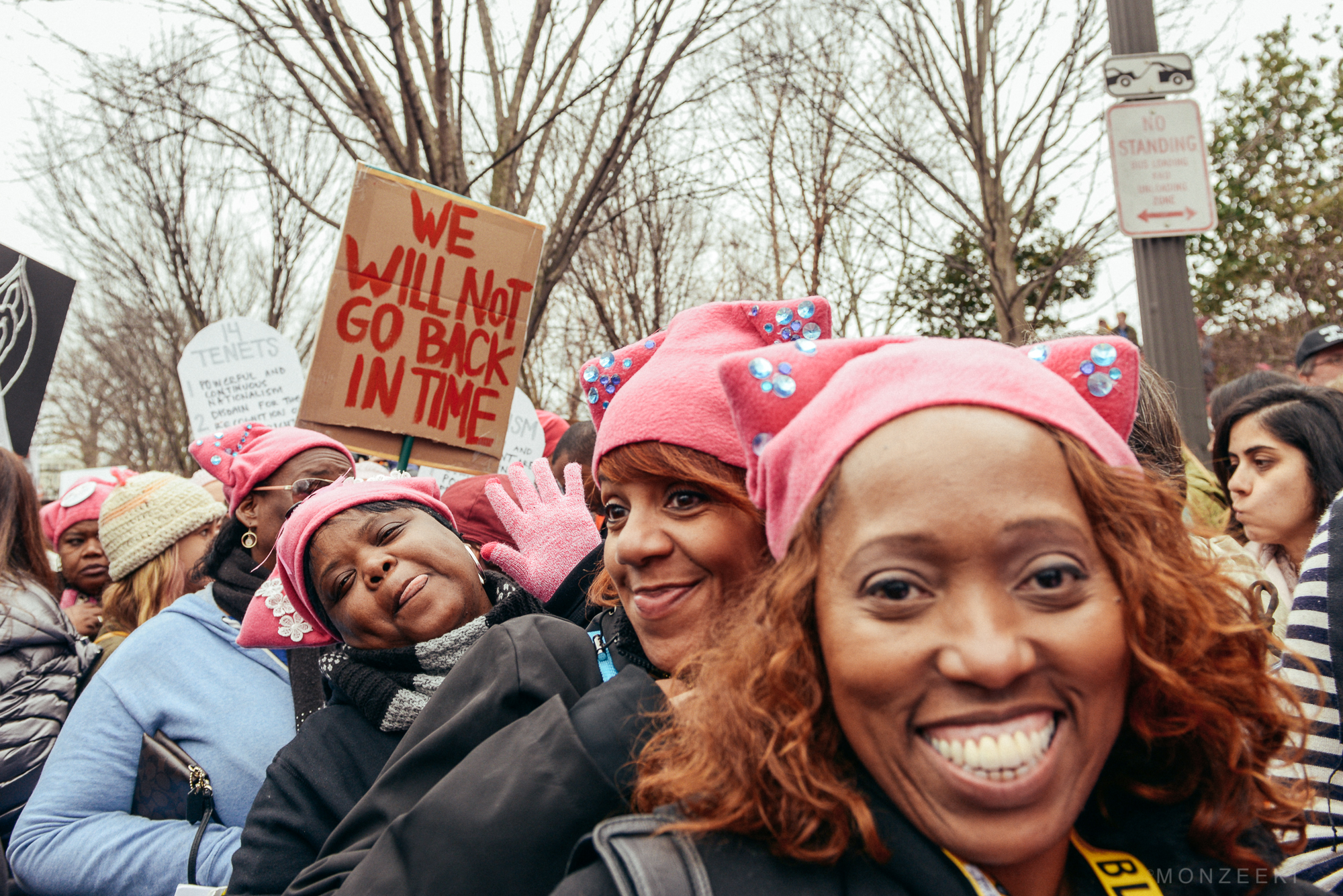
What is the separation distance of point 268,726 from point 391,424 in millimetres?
1440

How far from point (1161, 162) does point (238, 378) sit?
5598mm

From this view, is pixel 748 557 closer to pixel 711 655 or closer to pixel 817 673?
pixel 711 655

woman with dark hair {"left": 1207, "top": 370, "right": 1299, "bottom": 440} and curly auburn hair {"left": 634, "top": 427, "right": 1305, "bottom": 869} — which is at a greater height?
woman with dark hair {"left": 1207, "top": 370, "right": 1299, "bottom": 440}

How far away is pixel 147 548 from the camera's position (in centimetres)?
366

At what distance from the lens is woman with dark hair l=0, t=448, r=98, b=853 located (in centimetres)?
279

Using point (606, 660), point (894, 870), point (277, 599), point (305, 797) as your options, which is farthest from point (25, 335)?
point (894, 870)

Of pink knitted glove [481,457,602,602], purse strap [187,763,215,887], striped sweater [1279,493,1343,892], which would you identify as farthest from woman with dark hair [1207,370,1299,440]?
purse strap [187,763,215,887]

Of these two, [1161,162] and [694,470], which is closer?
[694,470]

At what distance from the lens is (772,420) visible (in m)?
1.24

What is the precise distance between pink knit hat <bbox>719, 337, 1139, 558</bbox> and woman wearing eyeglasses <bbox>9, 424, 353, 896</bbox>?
1.81 meters

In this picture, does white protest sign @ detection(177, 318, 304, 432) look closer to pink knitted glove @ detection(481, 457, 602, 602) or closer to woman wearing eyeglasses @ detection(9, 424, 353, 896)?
woman wearing eyeglasses @ detection(9, 424, 353, 896)

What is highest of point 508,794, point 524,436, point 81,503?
point 524,436

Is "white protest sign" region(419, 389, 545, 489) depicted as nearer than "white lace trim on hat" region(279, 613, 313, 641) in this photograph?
No

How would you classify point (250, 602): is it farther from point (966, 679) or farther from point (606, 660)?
point (966, 679)
